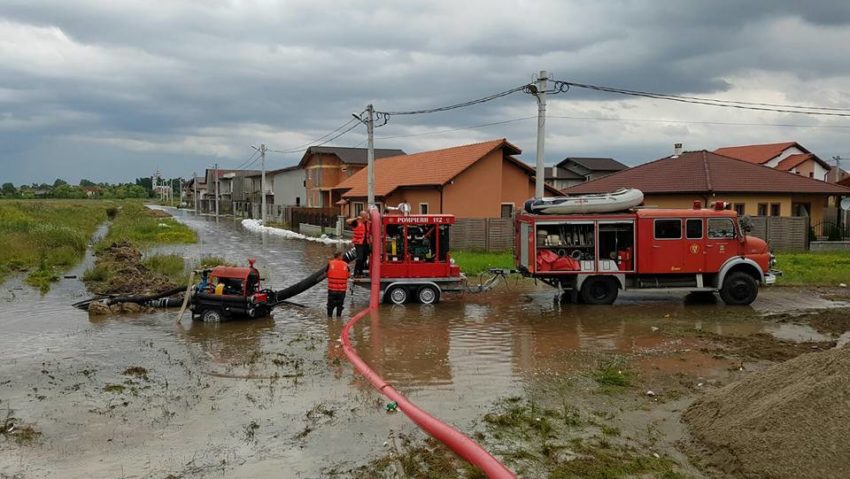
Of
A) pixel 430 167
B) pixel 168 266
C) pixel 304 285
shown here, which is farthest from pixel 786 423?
pixel 430 167

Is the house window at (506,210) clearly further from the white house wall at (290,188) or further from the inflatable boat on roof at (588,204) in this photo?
the white house wall at (290,188)

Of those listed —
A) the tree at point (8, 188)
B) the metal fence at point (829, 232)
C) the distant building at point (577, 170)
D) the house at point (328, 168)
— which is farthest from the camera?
the tree at point (8, 188)

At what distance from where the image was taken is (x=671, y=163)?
33469mm

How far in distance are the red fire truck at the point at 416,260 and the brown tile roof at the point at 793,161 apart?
149 ft

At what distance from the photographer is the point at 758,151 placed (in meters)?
55.0

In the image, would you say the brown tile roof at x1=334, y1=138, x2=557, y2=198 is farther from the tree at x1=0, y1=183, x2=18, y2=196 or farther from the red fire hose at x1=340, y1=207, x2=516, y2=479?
the tree at x1=0, y1=183, x2=18, y2=196

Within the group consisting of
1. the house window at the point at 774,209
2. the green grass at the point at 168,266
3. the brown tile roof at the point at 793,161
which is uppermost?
the brown tile roof at the point at 793,161

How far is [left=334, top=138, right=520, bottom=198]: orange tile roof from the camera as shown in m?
33.4

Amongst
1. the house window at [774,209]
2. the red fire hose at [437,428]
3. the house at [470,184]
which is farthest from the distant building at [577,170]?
the red fire hose at [437,428]

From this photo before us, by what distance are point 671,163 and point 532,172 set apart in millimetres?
7076

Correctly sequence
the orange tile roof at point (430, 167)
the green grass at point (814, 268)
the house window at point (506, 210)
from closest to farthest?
the green grass at point (814, 268), the orange tile roof at point (430, 167), the house window at point (506, 210)

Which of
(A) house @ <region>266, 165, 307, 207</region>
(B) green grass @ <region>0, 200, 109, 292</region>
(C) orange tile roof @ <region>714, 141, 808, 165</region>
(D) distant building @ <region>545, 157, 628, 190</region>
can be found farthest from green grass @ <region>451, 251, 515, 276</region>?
(D) distant building @ <region>545, 157, 628, 190</region>

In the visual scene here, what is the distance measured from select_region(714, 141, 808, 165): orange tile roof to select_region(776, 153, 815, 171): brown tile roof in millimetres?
871

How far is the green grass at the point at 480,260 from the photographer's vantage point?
891 inches
